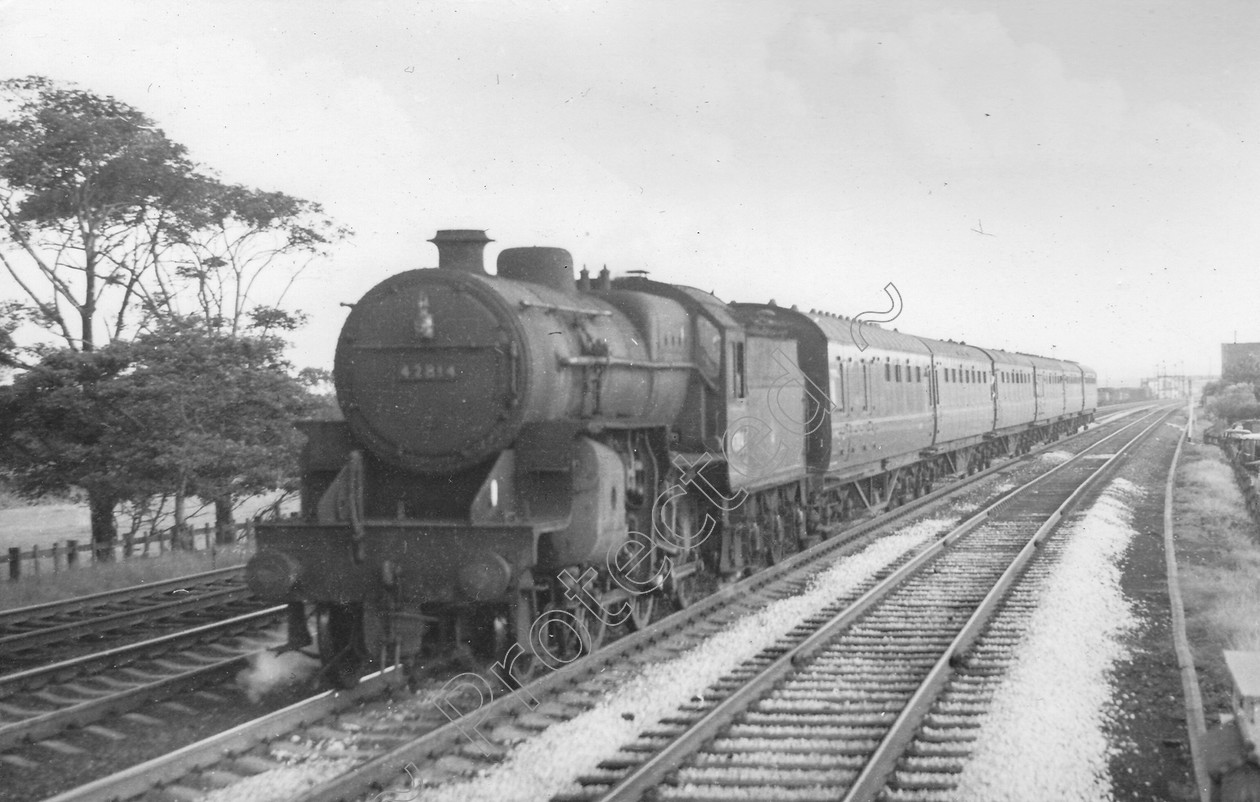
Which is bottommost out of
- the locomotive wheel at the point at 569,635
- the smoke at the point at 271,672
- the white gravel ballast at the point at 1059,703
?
the white gravel ballast at the point at 1059,703

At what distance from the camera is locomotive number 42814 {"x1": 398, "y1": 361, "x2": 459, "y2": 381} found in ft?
24.9

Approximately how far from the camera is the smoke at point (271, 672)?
7727 millimetres

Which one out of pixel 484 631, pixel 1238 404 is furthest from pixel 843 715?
pixel 1238 404

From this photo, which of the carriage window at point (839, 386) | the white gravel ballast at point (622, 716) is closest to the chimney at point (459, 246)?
the white gravel ballast at point (622, 716)

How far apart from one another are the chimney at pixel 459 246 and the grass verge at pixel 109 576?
6411mm

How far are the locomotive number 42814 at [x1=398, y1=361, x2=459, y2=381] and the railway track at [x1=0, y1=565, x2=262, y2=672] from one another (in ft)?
13.0

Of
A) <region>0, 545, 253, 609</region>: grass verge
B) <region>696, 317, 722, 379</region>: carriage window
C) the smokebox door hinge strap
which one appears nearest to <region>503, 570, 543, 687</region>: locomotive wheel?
the smokebox door hinge strap

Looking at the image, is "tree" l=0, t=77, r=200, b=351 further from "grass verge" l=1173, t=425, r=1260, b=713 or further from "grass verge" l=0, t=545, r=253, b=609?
"grass verge" l=1173, t=425, r=1260, b=713

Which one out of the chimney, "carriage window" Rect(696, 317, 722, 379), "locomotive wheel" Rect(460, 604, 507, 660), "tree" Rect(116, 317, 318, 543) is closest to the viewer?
"locomotive wheel" Rect(460, 604, 507, 660)

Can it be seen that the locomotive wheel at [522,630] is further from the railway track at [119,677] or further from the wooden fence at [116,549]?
the wooden fence at [116,549]

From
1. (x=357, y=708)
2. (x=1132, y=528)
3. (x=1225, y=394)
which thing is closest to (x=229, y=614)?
(x=357, y=708)

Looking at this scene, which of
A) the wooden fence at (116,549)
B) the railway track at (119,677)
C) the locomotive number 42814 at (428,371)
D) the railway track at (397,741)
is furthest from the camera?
the wooden fence at (116,549)

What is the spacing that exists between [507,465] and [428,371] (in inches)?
35.9

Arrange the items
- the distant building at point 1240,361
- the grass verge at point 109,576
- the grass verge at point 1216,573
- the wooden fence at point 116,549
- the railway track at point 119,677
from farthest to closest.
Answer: the distant building at point 1240,361
the wooden fence at point 116,549
the grass verge at point 109,576
the grass verge at point 1216,573
the railway track at point 119,677
